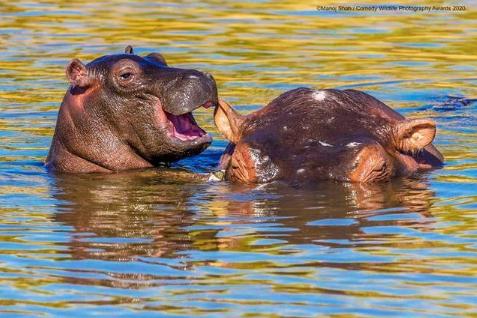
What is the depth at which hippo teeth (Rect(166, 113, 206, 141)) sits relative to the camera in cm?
1143

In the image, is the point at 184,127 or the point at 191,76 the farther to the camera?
the point at 184,127

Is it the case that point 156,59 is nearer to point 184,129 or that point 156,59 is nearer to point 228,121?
point 184,129

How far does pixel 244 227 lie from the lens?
8984mm

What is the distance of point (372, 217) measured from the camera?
30.5ft

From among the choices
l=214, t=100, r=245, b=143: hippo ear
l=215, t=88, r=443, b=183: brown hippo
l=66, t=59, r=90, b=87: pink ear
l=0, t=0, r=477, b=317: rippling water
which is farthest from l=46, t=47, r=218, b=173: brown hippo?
l=215, t=88, r=443, b=183: brown hippo

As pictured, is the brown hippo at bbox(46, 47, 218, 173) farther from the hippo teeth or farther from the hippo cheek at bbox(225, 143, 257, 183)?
the hippo cheek at bbox(225, 143, 257, 183)

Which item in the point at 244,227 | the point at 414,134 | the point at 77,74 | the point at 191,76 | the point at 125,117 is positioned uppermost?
the point at 191,76

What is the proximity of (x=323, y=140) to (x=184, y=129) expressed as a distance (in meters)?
1.68

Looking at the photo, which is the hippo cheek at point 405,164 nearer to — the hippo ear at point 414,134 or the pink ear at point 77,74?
the hippo ear at point 414,134

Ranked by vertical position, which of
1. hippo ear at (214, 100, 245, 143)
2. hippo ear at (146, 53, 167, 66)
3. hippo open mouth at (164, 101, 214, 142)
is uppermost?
hippo ear at (146, 53, 167, 66)

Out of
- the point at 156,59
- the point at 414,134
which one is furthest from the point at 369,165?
the point at 156,59

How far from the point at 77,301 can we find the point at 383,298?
1.54 m

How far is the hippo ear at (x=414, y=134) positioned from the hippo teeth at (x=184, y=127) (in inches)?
65.4

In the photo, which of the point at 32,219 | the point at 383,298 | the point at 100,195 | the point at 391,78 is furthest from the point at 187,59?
the point at 383,298
